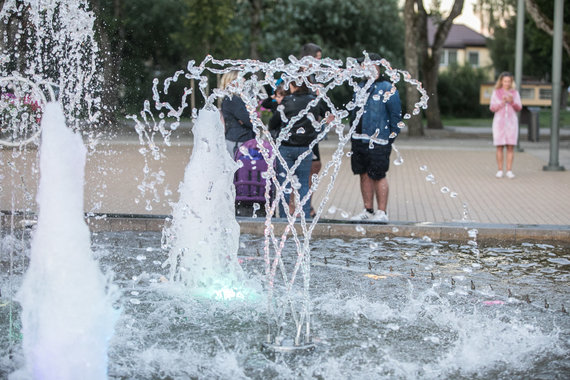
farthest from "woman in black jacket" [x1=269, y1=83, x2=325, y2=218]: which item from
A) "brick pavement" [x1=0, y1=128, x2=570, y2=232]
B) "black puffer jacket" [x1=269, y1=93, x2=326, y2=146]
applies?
"brick pavement" [x1=0, y1=128, x2=570, y2=232]

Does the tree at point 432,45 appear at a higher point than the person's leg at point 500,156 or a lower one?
higher

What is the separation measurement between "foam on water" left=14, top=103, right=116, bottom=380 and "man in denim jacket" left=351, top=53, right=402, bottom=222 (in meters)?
5.20

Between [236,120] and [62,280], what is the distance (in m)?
6.10

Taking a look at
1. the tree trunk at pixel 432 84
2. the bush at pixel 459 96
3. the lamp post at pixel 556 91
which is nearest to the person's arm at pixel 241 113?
the lamp post at pixel 556 91

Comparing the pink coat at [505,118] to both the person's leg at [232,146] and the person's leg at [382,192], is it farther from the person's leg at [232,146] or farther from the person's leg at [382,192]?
the person's leg at [232,146]

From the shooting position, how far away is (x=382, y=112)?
9281mm

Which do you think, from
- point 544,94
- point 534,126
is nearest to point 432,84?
point 544,94

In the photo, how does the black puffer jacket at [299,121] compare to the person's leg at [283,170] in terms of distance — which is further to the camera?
the person's leg at [283,170]

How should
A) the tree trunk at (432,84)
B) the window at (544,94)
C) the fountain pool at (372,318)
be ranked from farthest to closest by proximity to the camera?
the window at (544,94), the tree trunk at (432,84), the fountain pool at (372,318)

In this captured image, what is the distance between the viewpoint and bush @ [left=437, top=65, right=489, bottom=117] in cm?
5481

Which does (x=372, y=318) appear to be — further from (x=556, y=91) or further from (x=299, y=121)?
(x=556, y=91)

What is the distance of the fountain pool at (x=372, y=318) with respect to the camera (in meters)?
4.86

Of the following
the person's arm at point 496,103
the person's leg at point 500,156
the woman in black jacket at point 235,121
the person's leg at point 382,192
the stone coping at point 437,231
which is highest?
the person's arm at point 496,103

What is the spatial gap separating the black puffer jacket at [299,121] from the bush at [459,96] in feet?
154
